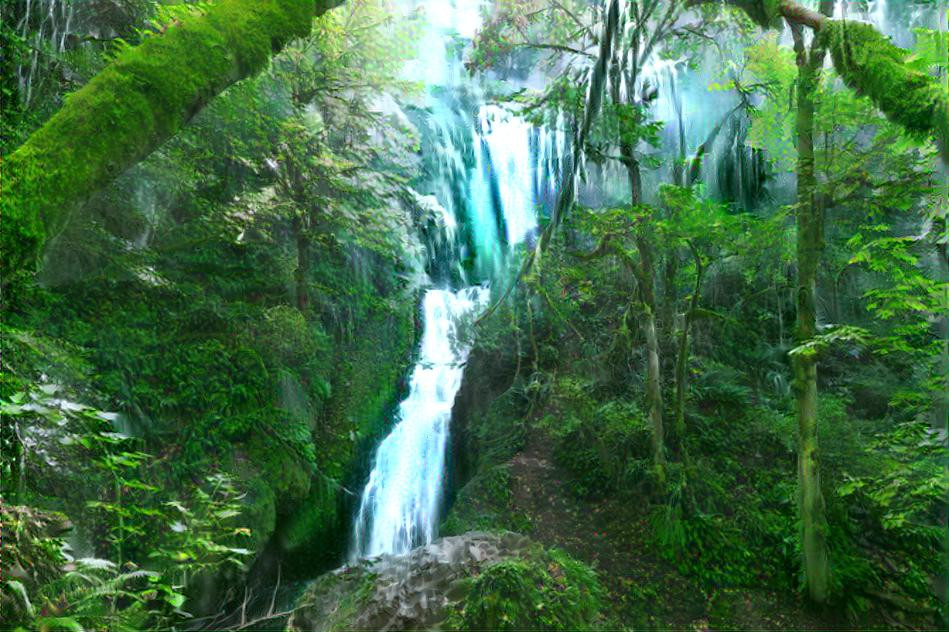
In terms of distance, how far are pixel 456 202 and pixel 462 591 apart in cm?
986

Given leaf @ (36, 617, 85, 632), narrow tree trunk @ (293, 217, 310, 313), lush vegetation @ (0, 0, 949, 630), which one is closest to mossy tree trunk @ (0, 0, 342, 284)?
lush vegetation @ (0, 0, 949, 630)

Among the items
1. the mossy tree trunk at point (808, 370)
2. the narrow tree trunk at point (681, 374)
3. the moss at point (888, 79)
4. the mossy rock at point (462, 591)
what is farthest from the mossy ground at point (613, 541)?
the moss at point (888, 79)

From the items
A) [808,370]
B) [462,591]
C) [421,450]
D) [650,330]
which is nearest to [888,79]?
[808,370]

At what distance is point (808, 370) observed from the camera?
16.1 ft

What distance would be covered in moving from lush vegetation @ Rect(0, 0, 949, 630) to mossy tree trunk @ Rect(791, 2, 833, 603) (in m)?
0.03

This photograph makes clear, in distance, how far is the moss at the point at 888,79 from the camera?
3.38 meters

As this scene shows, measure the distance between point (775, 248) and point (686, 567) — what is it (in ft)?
14.1

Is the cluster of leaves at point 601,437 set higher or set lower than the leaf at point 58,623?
lower

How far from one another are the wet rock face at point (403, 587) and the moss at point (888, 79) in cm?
476

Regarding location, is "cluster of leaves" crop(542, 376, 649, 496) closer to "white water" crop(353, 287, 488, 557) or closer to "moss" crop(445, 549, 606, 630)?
"white water" crop(353, 287, 488, 557)

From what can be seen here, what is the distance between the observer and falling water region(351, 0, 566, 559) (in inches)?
394

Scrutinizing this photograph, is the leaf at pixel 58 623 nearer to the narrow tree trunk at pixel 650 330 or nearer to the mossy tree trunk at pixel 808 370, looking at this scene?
the mossy tree trunk at pixel 808 370

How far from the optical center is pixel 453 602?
13.9 ft

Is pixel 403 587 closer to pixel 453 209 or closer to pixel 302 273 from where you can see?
pixel 302 273
